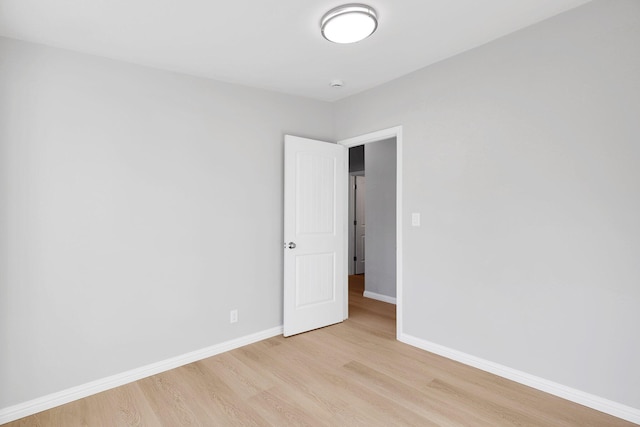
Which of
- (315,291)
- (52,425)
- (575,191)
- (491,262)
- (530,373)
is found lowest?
(52,425)

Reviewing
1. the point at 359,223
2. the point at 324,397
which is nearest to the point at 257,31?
the point at 324,397

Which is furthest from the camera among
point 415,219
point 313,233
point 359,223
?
point 359,223

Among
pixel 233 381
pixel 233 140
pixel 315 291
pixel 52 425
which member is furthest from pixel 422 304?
pixel 52 425

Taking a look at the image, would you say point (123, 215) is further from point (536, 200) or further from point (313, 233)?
point (536, 200)

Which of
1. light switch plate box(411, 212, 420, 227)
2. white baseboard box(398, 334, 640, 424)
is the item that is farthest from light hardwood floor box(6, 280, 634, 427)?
light switch plate box(411, 212, 420, 227)

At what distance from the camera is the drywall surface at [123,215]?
7.16 ft

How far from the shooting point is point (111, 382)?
244 centimetres

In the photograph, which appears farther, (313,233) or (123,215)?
(313,233)

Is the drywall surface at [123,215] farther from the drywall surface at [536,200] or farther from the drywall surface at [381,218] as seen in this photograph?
the drywall surface at [381,218]

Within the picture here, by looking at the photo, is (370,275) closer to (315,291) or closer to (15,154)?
(315,291)

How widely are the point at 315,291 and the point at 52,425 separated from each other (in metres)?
2.22

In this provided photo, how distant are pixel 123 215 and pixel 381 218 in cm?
333

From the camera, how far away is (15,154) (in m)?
2.16

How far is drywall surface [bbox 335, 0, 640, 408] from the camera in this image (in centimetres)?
193
